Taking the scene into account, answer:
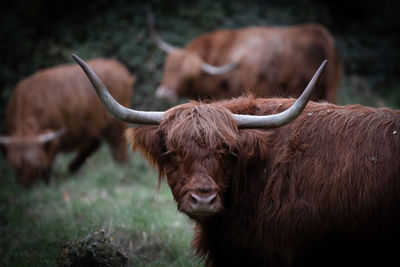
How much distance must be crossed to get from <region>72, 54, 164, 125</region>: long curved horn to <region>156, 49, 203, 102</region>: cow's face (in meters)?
4.98

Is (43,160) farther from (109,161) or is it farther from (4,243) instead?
(4,243)

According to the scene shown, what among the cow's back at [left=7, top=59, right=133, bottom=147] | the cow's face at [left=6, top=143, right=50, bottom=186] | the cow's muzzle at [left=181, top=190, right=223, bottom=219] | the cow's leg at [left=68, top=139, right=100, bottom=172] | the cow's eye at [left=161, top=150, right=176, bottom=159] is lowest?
the cow's leg at [left=68, top=139, right=100, bottom=172]

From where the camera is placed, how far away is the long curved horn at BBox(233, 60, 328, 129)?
8.66ft

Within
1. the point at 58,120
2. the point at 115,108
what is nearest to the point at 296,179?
the point at 115,108

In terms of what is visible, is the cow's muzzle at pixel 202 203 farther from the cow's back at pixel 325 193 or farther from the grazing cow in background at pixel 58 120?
the grazing cow in background at pixel 58 120

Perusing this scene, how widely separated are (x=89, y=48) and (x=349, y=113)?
9.08 m

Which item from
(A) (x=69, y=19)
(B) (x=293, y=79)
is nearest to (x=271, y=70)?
(B) (x=293, y=79)

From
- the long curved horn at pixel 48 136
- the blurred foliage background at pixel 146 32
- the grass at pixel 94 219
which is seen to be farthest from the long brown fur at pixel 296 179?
the blurred foliage background at pixel 146 32

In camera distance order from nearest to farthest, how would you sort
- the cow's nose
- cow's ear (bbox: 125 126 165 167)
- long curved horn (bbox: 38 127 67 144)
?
1. the cow's nose
2. cow's ear (bbox: 125 126 165 167)
3. long curved horn (bbox: 38 127 67 144)

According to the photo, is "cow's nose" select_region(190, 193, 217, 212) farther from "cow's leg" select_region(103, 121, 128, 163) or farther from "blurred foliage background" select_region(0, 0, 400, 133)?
"blurred foliage background" select_region(0, 0, 400, 133)

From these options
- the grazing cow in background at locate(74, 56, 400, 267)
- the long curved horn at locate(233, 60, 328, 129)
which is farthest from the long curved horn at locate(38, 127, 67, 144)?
the long curved horn at locate(233, 60, 328, 129)

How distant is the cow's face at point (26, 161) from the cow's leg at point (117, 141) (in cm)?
151

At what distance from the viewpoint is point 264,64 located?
750 cm

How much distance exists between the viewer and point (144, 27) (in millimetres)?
10781
